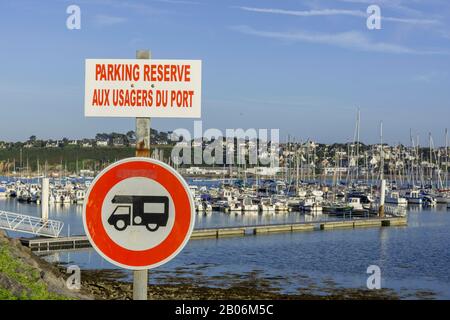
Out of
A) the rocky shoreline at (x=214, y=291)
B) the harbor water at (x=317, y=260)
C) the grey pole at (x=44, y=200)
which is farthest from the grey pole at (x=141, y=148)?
the grey pole at (x=44, y=200)

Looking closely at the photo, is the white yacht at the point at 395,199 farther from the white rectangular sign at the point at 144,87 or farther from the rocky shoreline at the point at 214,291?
the white rectangular sign at the point at 144,87

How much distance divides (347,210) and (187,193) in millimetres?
80656

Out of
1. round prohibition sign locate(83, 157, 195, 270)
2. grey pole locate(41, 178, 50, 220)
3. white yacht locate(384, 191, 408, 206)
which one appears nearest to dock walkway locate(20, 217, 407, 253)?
grey pole locate(41, 178, 50, 220)

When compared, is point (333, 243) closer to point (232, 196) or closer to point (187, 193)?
point (232, 196)

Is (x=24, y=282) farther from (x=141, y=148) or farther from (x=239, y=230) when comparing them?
(x=239, y=230)

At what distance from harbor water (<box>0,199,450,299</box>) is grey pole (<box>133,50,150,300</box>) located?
102 ft

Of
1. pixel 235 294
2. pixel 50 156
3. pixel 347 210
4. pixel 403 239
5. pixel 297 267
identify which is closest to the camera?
pixel 235 294

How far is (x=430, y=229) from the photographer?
65.8 metres

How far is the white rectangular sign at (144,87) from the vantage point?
10.5 feet

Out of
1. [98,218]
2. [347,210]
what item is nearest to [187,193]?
[98,218]

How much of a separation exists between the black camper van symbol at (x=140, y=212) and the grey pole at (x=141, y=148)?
210 millimetres

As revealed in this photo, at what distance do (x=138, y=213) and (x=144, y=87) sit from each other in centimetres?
60

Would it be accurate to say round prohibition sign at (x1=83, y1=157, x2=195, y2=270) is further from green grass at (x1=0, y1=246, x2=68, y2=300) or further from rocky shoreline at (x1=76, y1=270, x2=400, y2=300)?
rocky shoreline at (x1=76, y1=270, x2=400, y2=300)
